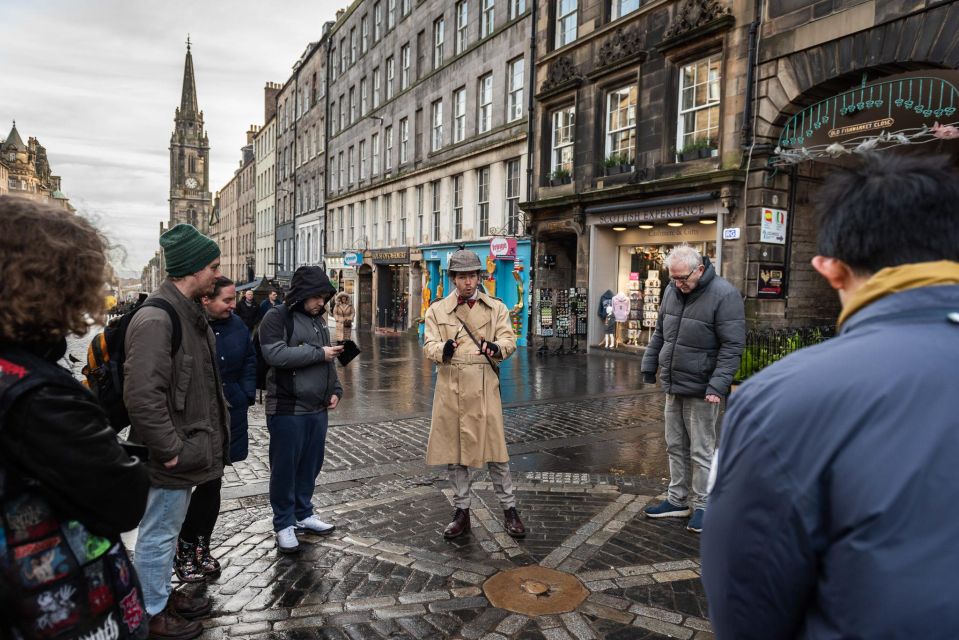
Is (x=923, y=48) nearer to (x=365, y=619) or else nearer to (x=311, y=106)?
(x=365, y=619)

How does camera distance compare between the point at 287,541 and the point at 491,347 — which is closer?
the point at 287,541

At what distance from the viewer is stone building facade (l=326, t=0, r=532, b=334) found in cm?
2212

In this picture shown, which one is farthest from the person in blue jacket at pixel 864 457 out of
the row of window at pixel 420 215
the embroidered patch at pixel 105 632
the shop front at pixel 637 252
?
the row of window at pixel 420 215

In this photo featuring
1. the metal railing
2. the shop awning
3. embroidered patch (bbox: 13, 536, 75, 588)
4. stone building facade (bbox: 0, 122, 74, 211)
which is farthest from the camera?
stone building facade (bbox: 0, 122, 74, 211)

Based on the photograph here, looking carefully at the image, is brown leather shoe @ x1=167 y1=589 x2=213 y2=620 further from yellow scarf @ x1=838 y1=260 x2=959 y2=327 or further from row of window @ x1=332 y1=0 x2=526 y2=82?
row of window @ x1=332 y1=0 x2=526 y2=82

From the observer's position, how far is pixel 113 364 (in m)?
3.17

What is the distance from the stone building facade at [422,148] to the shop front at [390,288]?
6 centimetres

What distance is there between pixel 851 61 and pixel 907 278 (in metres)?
12.8

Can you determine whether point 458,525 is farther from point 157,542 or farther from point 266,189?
point 266,189

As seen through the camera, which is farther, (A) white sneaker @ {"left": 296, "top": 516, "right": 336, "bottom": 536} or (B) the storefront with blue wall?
(B) the storefront with blue wall

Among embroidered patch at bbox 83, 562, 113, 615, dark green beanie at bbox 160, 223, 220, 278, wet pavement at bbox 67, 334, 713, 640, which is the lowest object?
wet pavement at bbox 67, 334, 713, 640

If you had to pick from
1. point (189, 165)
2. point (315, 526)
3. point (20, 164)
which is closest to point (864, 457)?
point (315, 526)

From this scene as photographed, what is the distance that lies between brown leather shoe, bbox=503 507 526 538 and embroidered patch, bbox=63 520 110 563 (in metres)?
3.30

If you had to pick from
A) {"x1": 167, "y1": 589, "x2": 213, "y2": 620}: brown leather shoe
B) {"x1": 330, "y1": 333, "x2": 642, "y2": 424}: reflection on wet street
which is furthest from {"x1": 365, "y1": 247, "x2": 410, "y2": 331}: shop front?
{"x1": 167, "y1": 589, "x2": 213, "y2": 620}: brown leather shoe
